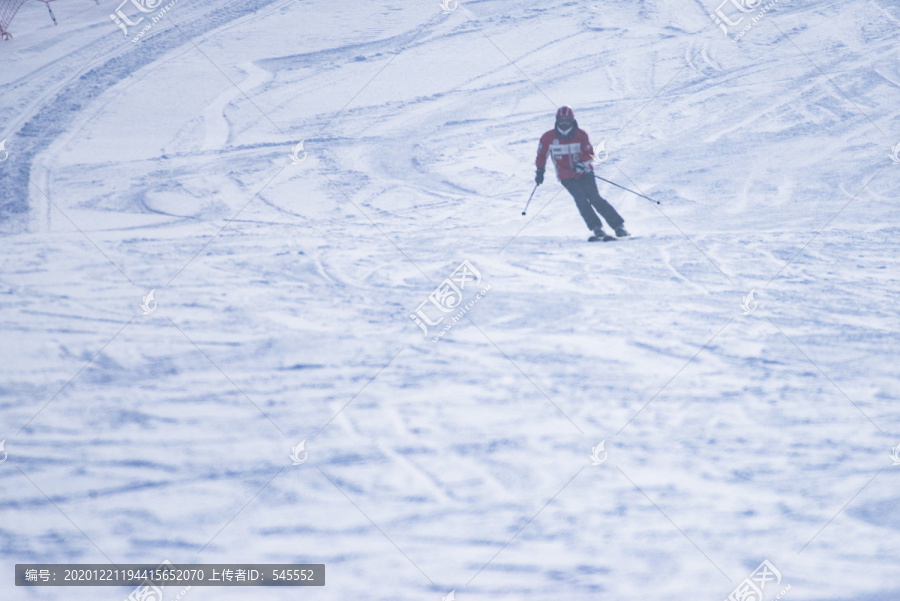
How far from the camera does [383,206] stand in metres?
5.05

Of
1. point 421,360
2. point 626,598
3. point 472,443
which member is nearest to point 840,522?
point 626,598

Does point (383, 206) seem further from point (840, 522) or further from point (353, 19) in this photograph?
point (840, 522)

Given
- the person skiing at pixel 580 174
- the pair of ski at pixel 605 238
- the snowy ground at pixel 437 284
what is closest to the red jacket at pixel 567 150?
the person skiing at pixel 580 174

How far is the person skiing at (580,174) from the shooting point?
15.4 feet

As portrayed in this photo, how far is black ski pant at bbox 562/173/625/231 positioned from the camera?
4746mm

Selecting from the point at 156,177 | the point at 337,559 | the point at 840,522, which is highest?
the point at 156,177

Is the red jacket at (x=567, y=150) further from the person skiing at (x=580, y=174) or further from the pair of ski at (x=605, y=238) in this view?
the pair of ski at (x=605, y=238)

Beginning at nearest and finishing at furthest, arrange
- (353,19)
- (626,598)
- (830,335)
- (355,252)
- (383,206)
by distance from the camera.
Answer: (626,598) < (830,335) < (355,252) < (383,206) < (353,19)

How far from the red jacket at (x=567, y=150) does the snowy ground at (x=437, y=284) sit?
1.15 ft

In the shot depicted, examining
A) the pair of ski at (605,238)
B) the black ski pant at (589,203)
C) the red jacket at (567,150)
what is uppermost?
the red jacket at (567,150)

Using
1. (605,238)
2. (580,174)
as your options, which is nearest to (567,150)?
(580,174)

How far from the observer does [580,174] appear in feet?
15.5

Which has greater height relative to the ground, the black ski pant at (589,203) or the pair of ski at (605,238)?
the black ski pant at (589,203)

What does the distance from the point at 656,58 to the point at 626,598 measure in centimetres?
493
